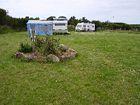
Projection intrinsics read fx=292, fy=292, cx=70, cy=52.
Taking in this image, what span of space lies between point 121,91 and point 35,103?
361cm

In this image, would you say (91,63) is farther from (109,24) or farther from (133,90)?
(109,24)

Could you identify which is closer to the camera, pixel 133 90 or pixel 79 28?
pixel 133 90

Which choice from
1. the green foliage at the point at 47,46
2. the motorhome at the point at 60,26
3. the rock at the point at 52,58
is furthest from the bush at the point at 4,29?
the rock at the point at 52,58

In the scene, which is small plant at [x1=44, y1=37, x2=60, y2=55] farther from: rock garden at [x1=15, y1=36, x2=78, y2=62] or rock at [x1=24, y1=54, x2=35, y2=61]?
rock at [x1=24, y1=54, x2=35, y2=61]

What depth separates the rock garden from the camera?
17.8 m

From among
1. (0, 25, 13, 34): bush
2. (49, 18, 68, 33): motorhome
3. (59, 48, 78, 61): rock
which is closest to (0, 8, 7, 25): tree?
(0, 25, 13, 34): bush

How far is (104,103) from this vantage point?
1010 centimetres

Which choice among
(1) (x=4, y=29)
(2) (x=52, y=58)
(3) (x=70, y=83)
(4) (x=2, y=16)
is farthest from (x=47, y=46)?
(4) (x=2, y=16)

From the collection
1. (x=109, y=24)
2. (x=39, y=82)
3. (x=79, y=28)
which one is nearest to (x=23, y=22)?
(x=79, y=28)

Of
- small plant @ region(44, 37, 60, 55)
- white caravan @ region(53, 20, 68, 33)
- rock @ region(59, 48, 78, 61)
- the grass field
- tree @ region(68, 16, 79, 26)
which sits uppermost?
tree @ region(68, 16, 79, 26)

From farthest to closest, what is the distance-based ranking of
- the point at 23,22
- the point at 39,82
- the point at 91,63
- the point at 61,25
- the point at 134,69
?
the point at 23,22 < the point at 61,25 < the point at 91,63 < the point at 134,69 < the point at 39,82

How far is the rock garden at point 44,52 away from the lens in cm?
1783

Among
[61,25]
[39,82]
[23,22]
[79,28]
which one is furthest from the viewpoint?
[79,28]

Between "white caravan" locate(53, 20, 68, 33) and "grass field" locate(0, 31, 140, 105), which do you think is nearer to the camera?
"grass field" locate(0, 31, 140, 105)
